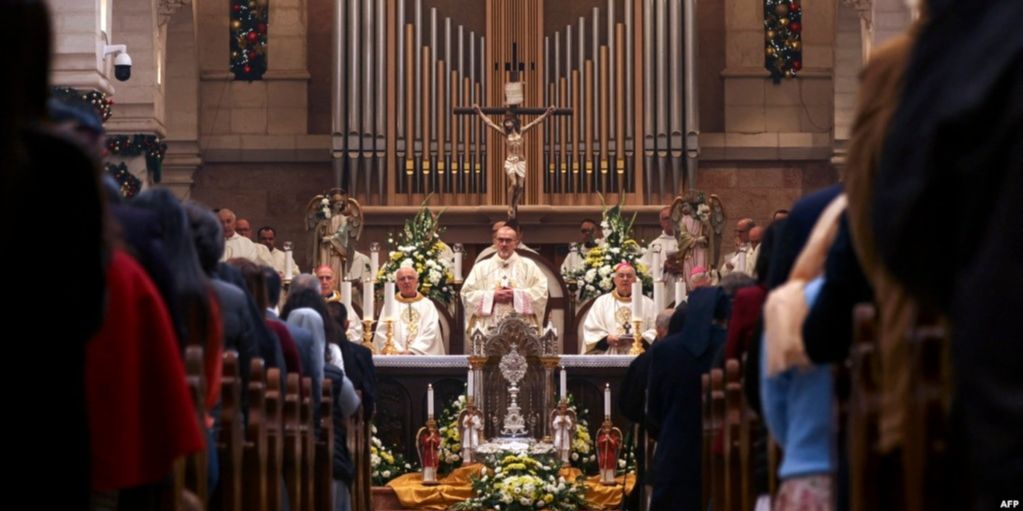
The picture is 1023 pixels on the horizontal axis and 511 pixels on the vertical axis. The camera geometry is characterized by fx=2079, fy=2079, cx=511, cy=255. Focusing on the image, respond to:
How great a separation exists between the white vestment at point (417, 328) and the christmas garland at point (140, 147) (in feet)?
15.5

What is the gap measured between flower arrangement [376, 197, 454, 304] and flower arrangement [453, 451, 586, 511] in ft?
10.3

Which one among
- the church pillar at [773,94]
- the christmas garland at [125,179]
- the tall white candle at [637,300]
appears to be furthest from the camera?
the church pillar at [773,94]

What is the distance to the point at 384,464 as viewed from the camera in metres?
13.9

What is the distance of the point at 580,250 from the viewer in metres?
17.8

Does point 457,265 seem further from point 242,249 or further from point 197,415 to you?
point 197,415

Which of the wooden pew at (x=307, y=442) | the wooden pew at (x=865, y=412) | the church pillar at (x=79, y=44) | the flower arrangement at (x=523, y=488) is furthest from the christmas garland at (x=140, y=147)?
the wooden pew at (x=865, y=412)

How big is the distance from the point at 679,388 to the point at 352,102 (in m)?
12.6

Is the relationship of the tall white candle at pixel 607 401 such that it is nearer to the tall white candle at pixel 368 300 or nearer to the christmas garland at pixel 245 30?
the tall white candle at pixel 368 300

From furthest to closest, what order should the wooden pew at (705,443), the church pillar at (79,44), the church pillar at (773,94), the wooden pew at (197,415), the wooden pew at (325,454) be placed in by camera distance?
the church pillar at (773,94)
the church pillar at (79,44)
the wooden pew at (325,454)
the wooden pew at (705,443)
the wooden pew at (197,415)

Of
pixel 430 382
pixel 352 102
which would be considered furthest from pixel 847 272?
pixel 352 102

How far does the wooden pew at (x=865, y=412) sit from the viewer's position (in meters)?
4.14

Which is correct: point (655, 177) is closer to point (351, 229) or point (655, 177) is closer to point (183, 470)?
point (351, 229)

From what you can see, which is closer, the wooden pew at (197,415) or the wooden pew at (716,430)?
the wooden pew at (197,415)

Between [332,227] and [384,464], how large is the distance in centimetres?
377
